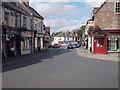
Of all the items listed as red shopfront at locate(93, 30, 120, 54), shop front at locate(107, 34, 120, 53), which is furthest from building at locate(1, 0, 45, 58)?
shop front at locate(107, 34, 120, 53)

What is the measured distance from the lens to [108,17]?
31469 millimetres

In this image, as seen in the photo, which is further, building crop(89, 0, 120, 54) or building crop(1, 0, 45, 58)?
building crop(89, 0, 120, 54)

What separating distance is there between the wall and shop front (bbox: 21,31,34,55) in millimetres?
11982

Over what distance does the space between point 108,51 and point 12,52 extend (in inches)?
582

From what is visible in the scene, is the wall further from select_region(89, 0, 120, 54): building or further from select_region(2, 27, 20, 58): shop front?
select_region(2, 27, 20, 58): shop front

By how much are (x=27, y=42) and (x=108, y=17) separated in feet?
46.1

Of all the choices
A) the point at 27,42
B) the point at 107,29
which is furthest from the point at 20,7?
the point at 107,29

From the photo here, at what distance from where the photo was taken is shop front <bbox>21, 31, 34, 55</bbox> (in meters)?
29.8

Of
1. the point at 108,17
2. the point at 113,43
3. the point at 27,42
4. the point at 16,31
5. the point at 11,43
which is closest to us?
the point at 11,43

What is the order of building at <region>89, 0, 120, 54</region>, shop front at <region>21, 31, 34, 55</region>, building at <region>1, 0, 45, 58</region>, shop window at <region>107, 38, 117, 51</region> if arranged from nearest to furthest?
building at <region>1, 0, 45, 58</region>, shop front at <region>21, 31, 34, 55</region>, building at <region>89, 0, 120, 54</region>, shop window at <region>107, 38, 117, 51</region>

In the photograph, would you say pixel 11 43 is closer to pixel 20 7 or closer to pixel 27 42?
pixel 27 42

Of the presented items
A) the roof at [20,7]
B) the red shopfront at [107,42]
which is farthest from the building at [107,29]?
the roof at [20,7]

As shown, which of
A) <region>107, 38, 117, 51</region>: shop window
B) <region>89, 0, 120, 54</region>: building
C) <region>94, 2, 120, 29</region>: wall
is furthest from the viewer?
<region>94, 2, 120, 29</region>: wall

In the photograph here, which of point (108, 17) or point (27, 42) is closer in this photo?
point (108, 17)
